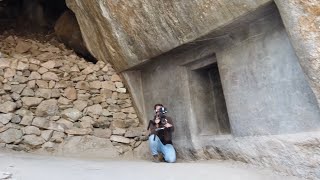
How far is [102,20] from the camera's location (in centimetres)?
599

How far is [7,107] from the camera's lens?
19.7 ft

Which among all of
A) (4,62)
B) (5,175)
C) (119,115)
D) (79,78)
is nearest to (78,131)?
(119,115)

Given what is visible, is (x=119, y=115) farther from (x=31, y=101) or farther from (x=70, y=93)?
(x=31, y=101)

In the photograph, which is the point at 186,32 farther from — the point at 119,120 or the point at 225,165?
the point at 119,120

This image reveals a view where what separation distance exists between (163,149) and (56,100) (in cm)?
228

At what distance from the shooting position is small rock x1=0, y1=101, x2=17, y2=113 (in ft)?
19.6

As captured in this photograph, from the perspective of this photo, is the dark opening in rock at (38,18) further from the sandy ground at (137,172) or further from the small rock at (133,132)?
the sandy ground at (137,172)

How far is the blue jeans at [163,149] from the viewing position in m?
5.52

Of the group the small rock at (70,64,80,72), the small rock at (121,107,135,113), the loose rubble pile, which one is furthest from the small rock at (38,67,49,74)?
the small rock at (121,107,135,113)

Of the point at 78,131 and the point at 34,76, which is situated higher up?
the point at 34,76

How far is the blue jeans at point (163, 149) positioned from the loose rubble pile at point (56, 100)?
1069mm

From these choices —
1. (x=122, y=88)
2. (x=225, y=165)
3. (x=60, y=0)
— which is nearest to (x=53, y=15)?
(x=60, y=0)

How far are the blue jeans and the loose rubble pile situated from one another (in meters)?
1.07

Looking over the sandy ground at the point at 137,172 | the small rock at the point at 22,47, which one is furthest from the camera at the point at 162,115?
the small rock at the point at 22,47
